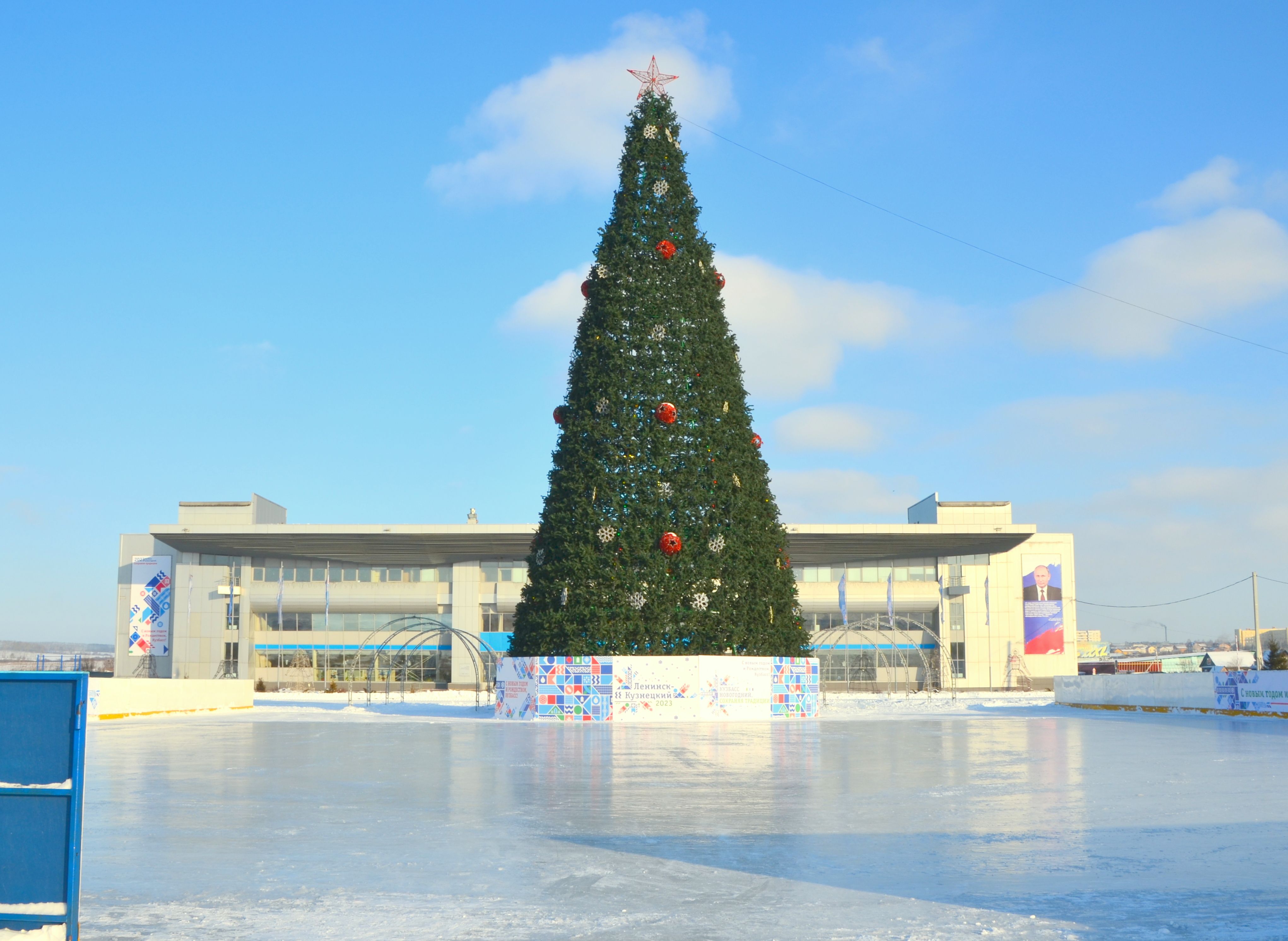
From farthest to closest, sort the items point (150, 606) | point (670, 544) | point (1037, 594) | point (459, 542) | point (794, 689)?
point (1037, 594), point (150, 606), point (459, 542), point (794, 689), point (670, 544)

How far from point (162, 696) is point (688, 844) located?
31.7 metres

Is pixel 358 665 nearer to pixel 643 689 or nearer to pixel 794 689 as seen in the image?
pixel 643 689

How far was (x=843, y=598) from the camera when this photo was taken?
212ft

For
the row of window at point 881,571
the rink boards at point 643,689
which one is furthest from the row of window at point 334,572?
the rink boards at point 643,689

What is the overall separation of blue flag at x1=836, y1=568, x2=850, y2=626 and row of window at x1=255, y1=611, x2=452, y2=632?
26.2 meters

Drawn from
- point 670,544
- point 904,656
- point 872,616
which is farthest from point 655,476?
point 904,656

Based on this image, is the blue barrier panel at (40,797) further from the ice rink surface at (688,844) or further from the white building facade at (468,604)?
the white building facade at (468,604)

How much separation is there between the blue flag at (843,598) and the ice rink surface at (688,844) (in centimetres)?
4368

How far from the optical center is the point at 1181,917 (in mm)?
6078

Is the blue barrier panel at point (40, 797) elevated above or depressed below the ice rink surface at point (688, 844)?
above

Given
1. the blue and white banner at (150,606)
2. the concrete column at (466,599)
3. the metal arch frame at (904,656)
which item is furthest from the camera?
the blue and white banner at (150,606)

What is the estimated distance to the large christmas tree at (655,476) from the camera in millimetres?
27641

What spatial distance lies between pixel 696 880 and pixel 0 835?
4.02 metres

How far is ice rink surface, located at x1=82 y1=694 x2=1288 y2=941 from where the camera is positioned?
607 centimetres
